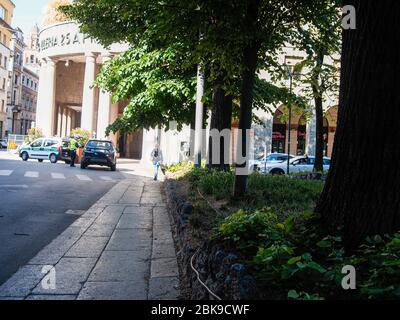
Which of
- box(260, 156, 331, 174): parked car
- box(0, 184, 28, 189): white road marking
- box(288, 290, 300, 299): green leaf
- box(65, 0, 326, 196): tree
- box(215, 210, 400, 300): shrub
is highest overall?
box(65, 0, 326, 196): tree

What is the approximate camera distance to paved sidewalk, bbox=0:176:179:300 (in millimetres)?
4871

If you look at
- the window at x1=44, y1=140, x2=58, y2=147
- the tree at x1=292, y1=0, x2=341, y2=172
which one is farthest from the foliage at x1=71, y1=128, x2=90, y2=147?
the tree at x1=292, y1=0, x2=341, y2=172

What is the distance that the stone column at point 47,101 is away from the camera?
4809 centimetres

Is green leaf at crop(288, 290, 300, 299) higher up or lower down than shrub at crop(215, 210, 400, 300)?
lower down

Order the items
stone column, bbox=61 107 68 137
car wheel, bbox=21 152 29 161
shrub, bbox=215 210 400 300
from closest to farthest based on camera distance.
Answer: shrub, bbox=215 210 400 300, car wheel, bbox=21 152 29 161, stone column, bbox=61 107 68 137

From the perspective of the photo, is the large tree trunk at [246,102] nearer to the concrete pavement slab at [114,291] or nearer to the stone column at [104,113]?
the concrete pavement slab at [114,291]

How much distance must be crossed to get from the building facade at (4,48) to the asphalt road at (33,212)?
55.5 metres

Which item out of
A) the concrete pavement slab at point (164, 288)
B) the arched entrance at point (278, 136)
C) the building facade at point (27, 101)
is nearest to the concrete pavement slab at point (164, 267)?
the concrete pavement slab at point (164, 288)

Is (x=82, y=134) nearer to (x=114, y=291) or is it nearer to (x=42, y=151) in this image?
(x=42, y=151)

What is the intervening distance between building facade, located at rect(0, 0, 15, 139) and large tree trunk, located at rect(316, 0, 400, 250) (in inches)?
2728

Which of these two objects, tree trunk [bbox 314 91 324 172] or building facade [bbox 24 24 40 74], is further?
building facade [bbox 24 24 40 74]

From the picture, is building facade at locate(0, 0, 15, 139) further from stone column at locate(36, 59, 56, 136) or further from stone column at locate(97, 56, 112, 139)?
stone column at locate(97, 56, 112, 139)
